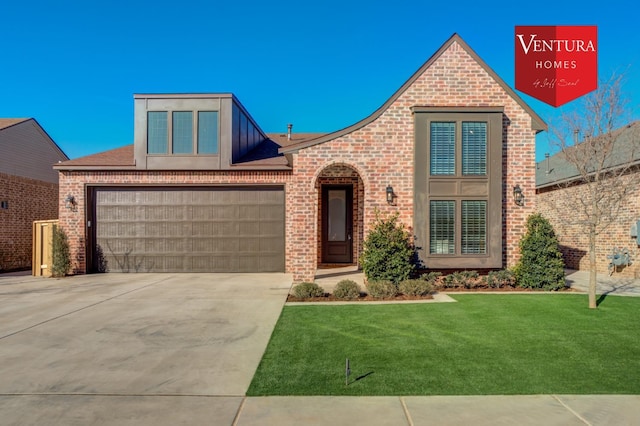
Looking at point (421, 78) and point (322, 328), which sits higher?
A: point (421, 78)

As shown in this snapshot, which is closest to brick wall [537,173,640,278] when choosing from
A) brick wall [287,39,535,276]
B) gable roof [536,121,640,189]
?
gable roof [536,121,640,189]

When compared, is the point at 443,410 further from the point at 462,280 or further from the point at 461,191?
the point at 461,191

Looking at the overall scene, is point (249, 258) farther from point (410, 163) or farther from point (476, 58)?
point (476, 58)

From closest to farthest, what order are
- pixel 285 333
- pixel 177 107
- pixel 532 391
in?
pixel 532 391 → pixel 285 333 → pixel 177 107

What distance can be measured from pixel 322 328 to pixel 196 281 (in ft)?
19.4

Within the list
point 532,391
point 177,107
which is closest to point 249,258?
point 177,107

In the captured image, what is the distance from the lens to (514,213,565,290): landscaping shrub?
928cm

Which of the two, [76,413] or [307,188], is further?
[307,188]

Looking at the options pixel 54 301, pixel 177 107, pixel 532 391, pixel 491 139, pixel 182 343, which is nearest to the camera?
pixel 532 391

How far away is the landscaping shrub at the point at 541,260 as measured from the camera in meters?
9.28

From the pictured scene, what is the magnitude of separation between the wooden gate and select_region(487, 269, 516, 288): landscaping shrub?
1284cm

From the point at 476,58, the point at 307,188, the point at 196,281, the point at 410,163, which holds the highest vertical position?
the point at 476,58

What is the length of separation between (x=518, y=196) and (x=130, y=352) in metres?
9.52

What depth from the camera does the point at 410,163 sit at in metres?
10.2
